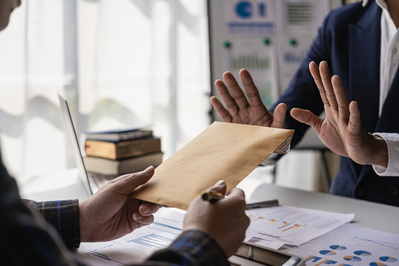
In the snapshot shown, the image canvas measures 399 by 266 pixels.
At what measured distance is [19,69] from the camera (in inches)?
72.6

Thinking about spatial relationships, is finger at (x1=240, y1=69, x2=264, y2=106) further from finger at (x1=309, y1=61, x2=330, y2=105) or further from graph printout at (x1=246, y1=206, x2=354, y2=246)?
graph printout at (x1=246, y1=206, x2=354, y2=246)

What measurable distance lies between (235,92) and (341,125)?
1.06 ft

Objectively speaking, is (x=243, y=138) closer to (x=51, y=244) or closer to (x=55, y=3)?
(x=51, y=244)

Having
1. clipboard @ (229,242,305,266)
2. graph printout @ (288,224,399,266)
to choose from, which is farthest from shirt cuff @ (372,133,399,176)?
clipboard @ (229,242,305,266)

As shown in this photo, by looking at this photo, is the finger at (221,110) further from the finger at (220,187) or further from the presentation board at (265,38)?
the presentation board at (265,38)

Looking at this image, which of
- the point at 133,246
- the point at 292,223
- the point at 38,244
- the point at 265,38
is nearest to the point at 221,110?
the point at 292,223

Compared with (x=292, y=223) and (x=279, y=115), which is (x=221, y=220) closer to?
(x=292, y=223)

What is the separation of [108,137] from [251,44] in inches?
49.3

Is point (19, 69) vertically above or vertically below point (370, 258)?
above

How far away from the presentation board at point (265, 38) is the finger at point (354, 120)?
1370 mm

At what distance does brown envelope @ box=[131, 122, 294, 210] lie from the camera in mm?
571

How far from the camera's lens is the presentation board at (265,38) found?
7.13 feet

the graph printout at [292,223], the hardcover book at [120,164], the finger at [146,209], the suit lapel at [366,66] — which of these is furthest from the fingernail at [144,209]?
the suit lapel at [366,66]

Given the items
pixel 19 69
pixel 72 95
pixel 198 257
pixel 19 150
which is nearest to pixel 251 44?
pixel 72 95
